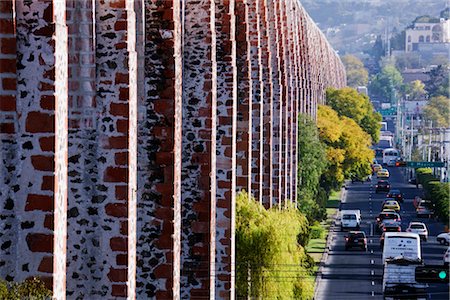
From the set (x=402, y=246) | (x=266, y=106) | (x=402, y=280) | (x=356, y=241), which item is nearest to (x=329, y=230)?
(x=356, y=241)

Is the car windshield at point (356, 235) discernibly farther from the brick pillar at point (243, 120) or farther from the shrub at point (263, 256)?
the shrub at point (263, 256)

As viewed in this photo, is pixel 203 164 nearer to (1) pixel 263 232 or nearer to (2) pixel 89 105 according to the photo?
(1) pixel 263 232

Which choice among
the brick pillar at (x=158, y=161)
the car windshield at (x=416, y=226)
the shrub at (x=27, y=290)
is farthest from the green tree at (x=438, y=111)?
the shrub at (x=27, y=290)

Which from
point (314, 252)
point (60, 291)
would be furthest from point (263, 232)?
point (314, 252)

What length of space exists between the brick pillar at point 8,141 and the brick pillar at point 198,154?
465 inches

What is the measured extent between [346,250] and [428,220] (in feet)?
71.9

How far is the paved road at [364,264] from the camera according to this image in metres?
57.4

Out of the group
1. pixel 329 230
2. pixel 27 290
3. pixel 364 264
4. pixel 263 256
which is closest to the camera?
pixel 27 290

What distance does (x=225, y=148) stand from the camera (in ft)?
111

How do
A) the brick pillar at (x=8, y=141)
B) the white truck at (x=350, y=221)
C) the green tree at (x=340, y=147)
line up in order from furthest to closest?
the green tree at (x=340, y=147) → the white truck at (x=350, y=221) → the brick pillar at (x=8, y=141)

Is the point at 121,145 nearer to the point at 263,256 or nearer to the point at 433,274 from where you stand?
the point at 263,256

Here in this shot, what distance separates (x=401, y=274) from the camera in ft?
176

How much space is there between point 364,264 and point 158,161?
139 feet

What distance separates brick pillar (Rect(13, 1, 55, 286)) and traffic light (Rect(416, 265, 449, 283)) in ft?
64.0
